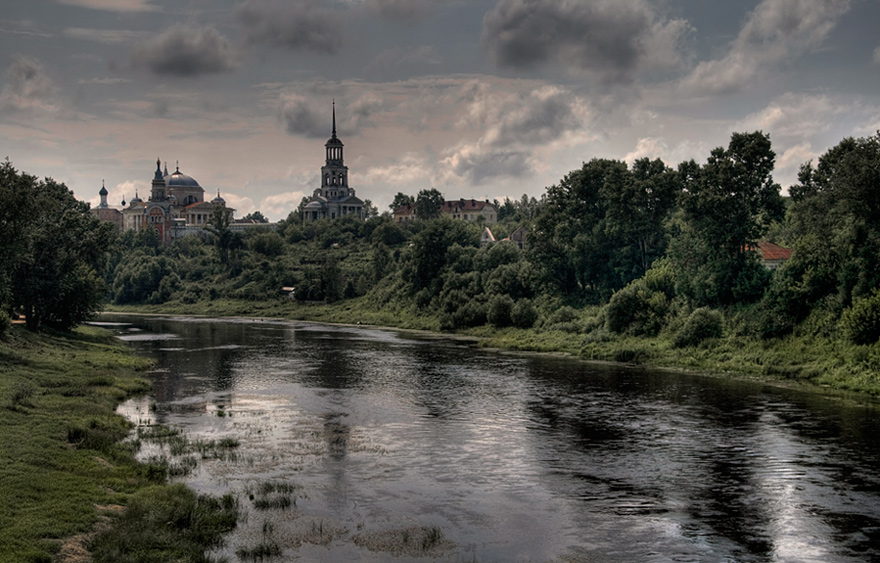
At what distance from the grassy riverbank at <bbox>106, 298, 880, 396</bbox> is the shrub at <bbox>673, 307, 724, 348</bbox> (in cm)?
70

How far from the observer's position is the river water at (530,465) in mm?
22753

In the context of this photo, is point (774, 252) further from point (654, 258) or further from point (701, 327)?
point (701, 327)

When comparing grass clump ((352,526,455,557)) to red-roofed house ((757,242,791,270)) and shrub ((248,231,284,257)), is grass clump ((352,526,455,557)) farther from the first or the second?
shrub ((248,231,284,257))

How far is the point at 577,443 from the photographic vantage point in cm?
3456

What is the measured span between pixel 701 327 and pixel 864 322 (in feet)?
42.2

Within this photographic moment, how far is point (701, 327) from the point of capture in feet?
192

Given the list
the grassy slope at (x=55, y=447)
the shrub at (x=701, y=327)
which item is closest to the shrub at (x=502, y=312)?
the shrub at (x=701, y=327)

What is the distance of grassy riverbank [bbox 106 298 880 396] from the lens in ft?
152

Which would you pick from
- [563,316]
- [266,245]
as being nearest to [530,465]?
[563,316]

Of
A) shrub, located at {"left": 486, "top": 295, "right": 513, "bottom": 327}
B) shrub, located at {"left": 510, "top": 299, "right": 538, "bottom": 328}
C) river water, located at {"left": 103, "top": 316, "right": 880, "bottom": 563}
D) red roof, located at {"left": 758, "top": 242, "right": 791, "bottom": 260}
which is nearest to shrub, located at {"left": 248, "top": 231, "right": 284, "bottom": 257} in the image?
shrub, located at {"left": 486, "top": 295, "right": 513, "bottom": 327}

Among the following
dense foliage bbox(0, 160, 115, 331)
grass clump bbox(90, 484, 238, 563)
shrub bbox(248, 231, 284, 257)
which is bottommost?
grass clump bbox(90, 484, 238, 563)

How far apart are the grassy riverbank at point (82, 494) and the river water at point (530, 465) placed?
61.0 inches

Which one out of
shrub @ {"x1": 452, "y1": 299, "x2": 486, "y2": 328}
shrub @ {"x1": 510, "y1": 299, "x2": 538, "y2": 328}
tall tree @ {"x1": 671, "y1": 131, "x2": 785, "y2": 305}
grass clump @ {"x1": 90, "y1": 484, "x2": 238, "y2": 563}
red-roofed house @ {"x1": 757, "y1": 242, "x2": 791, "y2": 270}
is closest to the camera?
grass clump @ {"x1": 90, "y1": 484, "x2": 238, "y2": 563}

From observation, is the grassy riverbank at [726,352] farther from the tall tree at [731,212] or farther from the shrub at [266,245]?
the shrub at [266,245]
